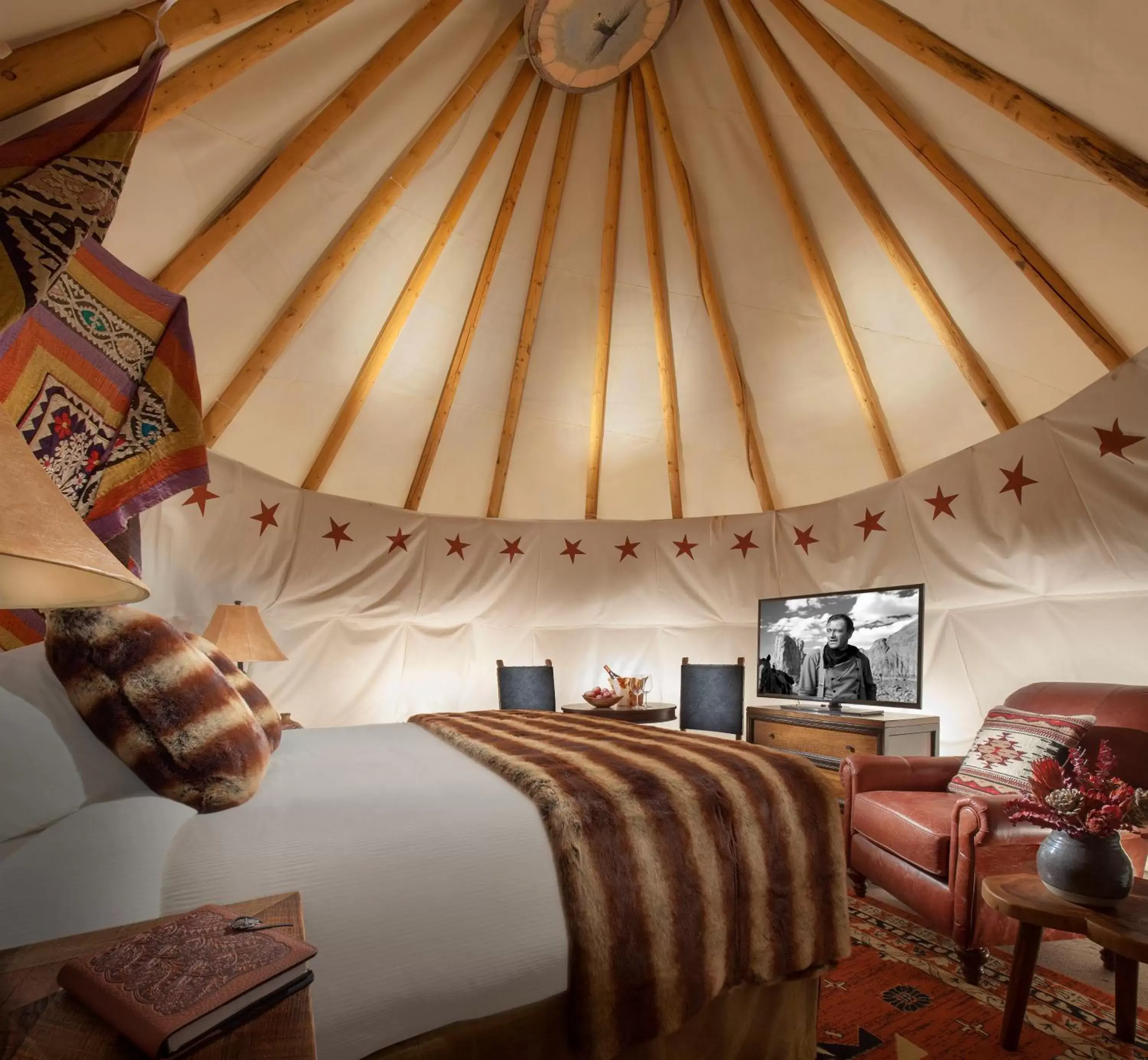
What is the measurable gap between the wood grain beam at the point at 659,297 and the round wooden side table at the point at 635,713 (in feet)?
6.31

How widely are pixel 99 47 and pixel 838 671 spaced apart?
457cm

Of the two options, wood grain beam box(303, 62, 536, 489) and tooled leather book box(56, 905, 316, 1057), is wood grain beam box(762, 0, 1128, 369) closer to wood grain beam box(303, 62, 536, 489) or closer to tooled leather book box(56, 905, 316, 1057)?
wood grain beam box(303, 62, 536, 489)

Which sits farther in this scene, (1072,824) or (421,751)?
(421,751)

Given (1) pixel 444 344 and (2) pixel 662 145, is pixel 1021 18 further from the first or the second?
(1) pixel 444 344

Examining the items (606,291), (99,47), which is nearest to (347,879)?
(99,47)

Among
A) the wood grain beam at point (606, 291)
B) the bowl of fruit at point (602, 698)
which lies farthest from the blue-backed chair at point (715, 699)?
→ the wood grain beam at point (606, 291)

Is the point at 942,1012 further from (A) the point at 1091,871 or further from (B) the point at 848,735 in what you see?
(B) the point at 848,735

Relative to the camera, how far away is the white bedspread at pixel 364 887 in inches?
41.6

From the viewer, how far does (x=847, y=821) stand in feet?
9.38

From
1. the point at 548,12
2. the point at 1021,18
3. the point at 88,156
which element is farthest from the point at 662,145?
the point at 88,156

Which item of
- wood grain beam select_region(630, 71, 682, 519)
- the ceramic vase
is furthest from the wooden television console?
wood grain beam select_region(630, 71, 682, 519)

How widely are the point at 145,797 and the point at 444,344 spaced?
12.7ft

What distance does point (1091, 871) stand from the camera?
5.71ft

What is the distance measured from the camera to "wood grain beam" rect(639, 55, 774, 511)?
3852 mm
